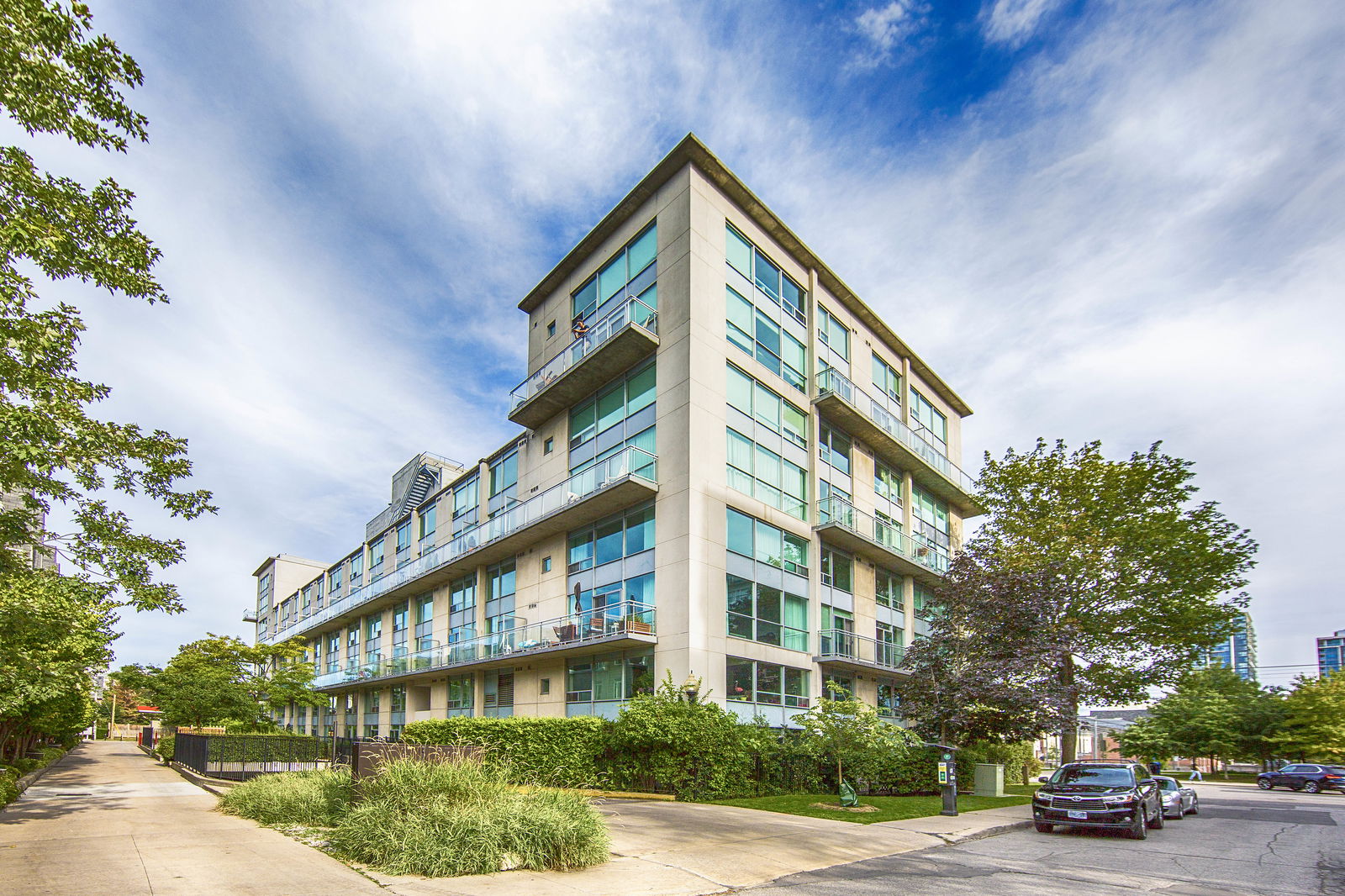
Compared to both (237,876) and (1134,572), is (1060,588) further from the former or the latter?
(237,876)

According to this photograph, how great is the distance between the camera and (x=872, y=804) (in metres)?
19.4

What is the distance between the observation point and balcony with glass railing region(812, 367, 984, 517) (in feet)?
94.2

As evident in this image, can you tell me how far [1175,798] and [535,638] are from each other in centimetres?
1862

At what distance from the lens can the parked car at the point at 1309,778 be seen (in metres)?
35.9

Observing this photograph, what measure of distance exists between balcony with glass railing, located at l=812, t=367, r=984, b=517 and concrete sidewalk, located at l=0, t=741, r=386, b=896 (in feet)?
70.9

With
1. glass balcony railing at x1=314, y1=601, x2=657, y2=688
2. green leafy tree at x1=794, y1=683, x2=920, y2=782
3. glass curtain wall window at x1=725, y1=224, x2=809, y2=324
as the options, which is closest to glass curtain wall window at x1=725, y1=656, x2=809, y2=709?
glass balcony railing at x1=314, y1=601, x2=657, y2=688

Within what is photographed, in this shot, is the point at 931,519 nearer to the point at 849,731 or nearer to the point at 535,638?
the point at 535,638

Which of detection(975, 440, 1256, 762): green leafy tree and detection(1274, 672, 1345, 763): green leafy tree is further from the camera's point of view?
detection(1274, 672, 1345, 763): green leafy tree

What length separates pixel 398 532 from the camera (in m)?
43.7

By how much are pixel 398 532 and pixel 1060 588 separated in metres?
33.3

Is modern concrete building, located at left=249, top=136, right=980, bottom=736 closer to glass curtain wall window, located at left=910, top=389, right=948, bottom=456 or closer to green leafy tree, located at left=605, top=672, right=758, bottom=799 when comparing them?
glass curtain wall window, located at left=910, top=389, right=948, bottom=456

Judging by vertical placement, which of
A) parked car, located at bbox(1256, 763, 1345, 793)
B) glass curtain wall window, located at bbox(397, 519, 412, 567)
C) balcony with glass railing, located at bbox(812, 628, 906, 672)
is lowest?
parked car, located at bbox(1256, 763, 1345, 793)

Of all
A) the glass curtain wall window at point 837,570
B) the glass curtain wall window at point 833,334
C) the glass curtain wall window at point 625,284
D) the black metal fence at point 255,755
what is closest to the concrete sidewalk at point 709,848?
the glass curtain wall window at point 837,570

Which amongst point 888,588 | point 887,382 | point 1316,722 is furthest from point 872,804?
point 1316,722
